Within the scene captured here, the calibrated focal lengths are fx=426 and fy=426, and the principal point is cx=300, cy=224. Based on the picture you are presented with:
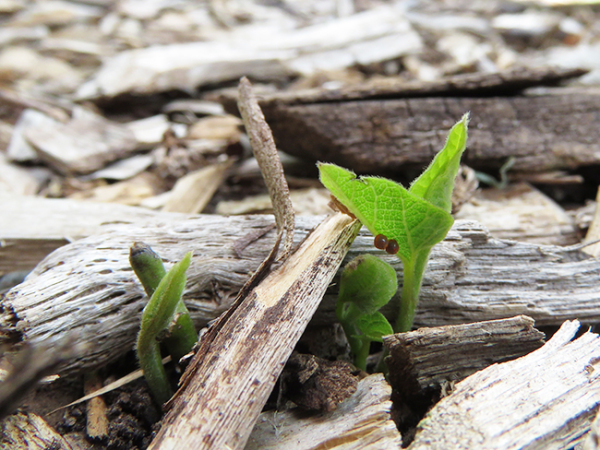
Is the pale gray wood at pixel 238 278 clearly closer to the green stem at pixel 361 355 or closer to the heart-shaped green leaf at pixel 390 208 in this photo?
the green stem at pixel 361 355

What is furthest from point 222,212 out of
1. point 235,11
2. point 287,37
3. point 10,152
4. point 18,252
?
point 235,11

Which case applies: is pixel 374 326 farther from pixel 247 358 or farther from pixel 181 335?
pixel 181 335

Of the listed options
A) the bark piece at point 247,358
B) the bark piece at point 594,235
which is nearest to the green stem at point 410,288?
the bark piece at point 247,358

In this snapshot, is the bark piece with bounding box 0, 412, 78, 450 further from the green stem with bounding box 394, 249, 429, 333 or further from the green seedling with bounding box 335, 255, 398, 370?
the green stem with bounding box 394, 249, 429, 333

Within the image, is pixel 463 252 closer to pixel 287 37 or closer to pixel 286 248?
pixel 286 248

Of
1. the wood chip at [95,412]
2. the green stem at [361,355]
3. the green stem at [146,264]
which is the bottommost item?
the wood chip at [95,412]

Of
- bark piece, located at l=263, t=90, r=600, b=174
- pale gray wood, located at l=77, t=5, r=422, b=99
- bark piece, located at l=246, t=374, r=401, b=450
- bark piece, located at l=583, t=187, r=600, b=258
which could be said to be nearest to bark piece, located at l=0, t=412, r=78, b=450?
bark piece, located at l=246, t=374, r=401, b=450
